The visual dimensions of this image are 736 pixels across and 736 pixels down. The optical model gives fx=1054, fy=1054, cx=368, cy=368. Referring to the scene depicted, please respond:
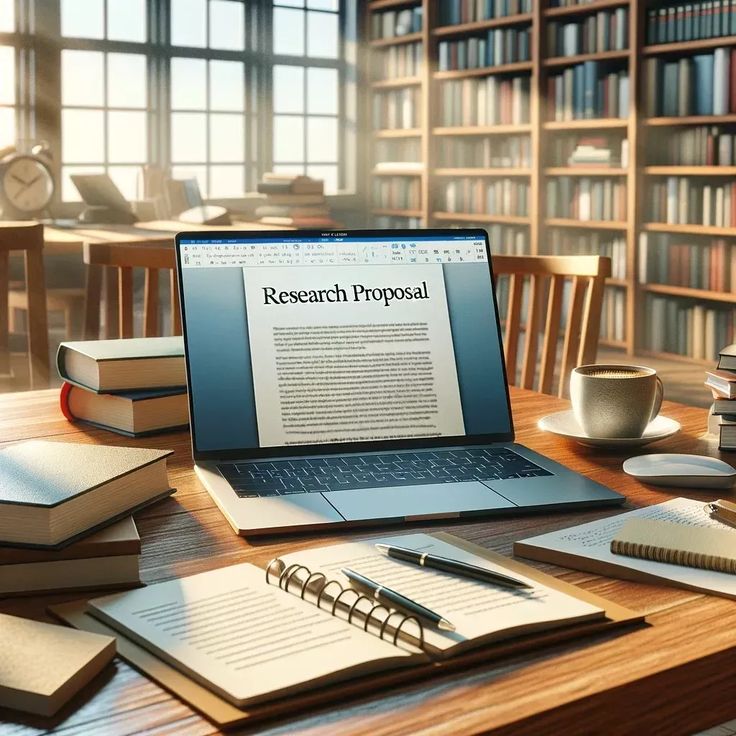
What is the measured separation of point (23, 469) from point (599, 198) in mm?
5077

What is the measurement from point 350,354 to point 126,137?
5.57 meters

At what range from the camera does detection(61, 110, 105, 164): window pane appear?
612 centimetres

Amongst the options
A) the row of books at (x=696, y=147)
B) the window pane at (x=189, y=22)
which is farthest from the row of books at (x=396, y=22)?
the row of books at (x=696, y=147)

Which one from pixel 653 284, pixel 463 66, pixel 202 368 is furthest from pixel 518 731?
pixel 463 66

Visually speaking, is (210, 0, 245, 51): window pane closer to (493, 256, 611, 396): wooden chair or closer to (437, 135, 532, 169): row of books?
(437, 135, 532, 169): row of books

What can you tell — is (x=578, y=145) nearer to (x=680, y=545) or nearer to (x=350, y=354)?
(x=350, y=354)

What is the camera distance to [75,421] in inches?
49.6

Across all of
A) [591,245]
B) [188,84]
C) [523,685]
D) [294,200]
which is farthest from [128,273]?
[188,84]

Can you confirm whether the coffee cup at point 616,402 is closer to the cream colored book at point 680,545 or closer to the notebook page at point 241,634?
the cream colored book at point 680,545

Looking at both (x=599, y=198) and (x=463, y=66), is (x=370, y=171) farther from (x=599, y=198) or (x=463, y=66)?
(x=599, y=198)

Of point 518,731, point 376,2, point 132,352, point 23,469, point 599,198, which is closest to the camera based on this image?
point 518,731

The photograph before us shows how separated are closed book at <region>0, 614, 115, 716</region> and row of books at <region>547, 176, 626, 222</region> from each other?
5.14m

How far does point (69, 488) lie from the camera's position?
0.75 metres

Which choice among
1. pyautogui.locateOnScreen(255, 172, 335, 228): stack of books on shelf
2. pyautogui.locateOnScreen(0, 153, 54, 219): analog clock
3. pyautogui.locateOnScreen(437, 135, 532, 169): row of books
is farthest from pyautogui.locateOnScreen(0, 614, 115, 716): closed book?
pyautogui.locateOnScreen(437, 135, 532, 169): row of books
